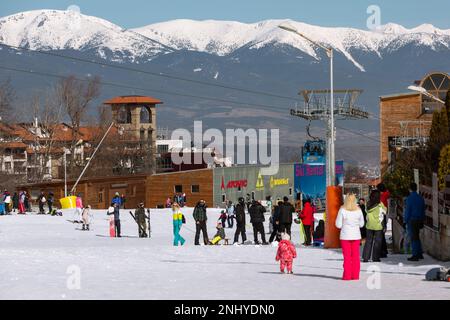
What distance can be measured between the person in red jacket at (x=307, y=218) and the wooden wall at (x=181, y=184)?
65322 mm

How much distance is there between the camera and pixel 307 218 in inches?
1196

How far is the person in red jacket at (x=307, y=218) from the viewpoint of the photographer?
30.0 meters

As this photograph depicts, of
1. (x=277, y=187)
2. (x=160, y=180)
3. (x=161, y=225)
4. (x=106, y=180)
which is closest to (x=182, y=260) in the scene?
(x=161, y=225)

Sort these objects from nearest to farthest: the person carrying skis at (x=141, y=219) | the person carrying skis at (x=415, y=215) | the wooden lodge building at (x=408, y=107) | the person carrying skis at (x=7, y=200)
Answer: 1. the person carrying skis at (x=415, y=215)
2. the person carrying skis at (x=141, y=219)
3. the person carrying skis at (x=7, y=200)
4. the wooden lodge building at (x=408, y=107)

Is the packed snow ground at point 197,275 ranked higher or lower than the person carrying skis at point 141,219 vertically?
lower

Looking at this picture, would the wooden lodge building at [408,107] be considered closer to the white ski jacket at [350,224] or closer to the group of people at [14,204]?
the group of people at [14,204]

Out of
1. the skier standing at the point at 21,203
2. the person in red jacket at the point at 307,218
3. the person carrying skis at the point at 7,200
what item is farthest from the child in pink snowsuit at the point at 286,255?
the skier standing at the point at 21,203

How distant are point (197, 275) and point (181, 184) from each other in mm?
78218

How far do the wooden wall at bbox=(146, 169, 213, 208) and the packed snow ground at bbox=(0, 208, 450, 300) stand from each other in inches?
2652

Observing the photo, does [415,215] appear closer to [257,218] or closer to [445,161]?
[445,161]

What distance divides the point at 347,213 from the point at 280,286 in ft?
5.56

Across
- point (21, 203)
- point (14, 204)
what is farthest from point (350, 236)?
point (14, 204)
